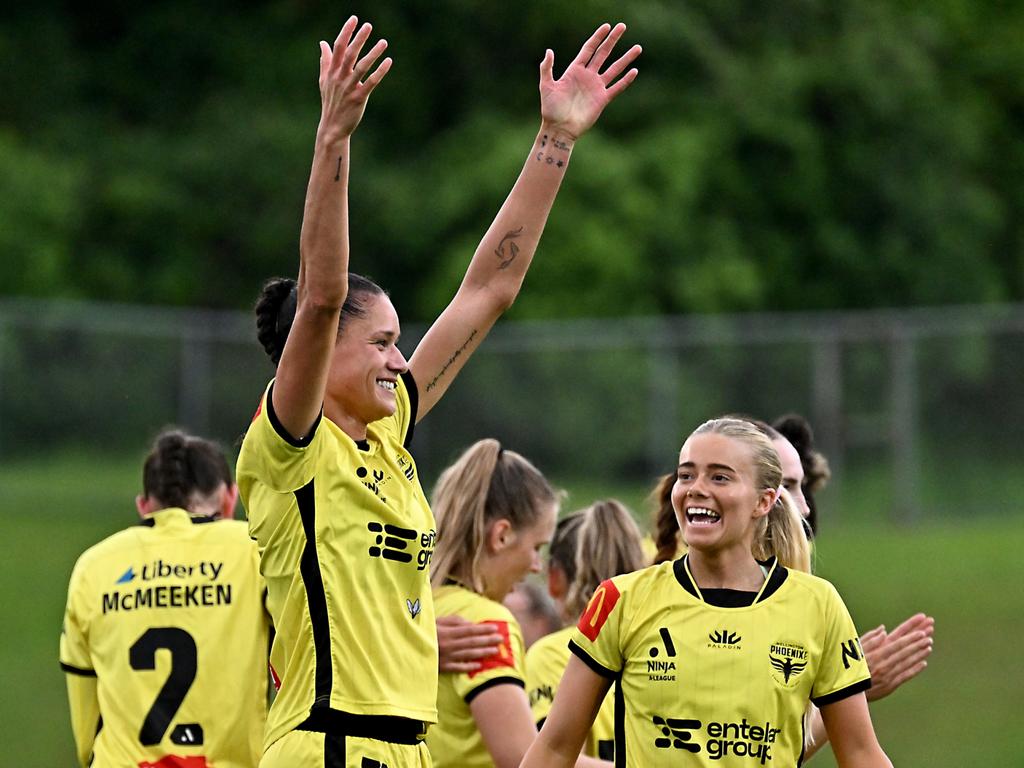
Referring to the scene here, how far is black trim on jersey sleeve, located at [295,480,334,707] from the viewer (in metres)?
4.04

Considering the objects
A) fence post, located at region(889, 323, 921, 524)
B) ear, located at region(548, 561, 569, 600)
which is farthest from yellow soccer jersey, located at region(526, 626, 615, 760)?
fence post, located at region(889, 323, 921, 524)

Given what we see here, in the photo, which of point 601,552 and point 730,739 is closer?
point 730,739

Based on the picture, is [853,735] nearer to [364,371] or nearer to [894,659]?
[894,659]

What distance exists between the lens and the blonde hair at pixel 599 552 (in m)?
5.61

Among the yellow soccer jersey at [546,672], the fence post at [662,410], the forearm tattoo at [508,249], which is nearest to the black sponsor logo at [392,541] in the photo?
the forearm tattoo at [508,249]

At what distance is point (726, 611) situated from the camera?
420cm

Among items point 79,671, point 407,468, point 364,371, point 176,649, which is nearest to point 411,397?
point 407,468

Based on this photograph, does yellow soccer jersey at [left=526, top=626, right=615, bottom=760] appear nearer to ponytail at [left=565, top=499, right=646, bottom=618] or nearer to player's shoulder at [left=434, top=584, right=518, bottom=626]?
ponytail at [left=565, top=499, right=646, bottom=618]

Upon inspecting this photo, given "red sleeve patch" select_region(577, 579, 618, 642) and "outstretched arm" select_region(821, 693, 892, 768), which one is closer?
"outstretched arm" select_region(821, 693, 892, 768)

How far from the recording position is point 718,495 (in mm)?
4250

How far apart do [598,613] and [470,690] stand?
2.59ft

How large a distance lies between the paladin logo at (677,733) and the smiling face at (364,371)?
100cm

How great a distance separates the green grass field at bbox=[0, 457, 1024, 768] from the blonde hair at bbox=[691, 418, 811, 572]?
6375mm

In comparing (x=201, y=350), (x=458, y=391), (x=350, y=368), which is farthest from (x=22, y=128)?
(x=350, y=368)
